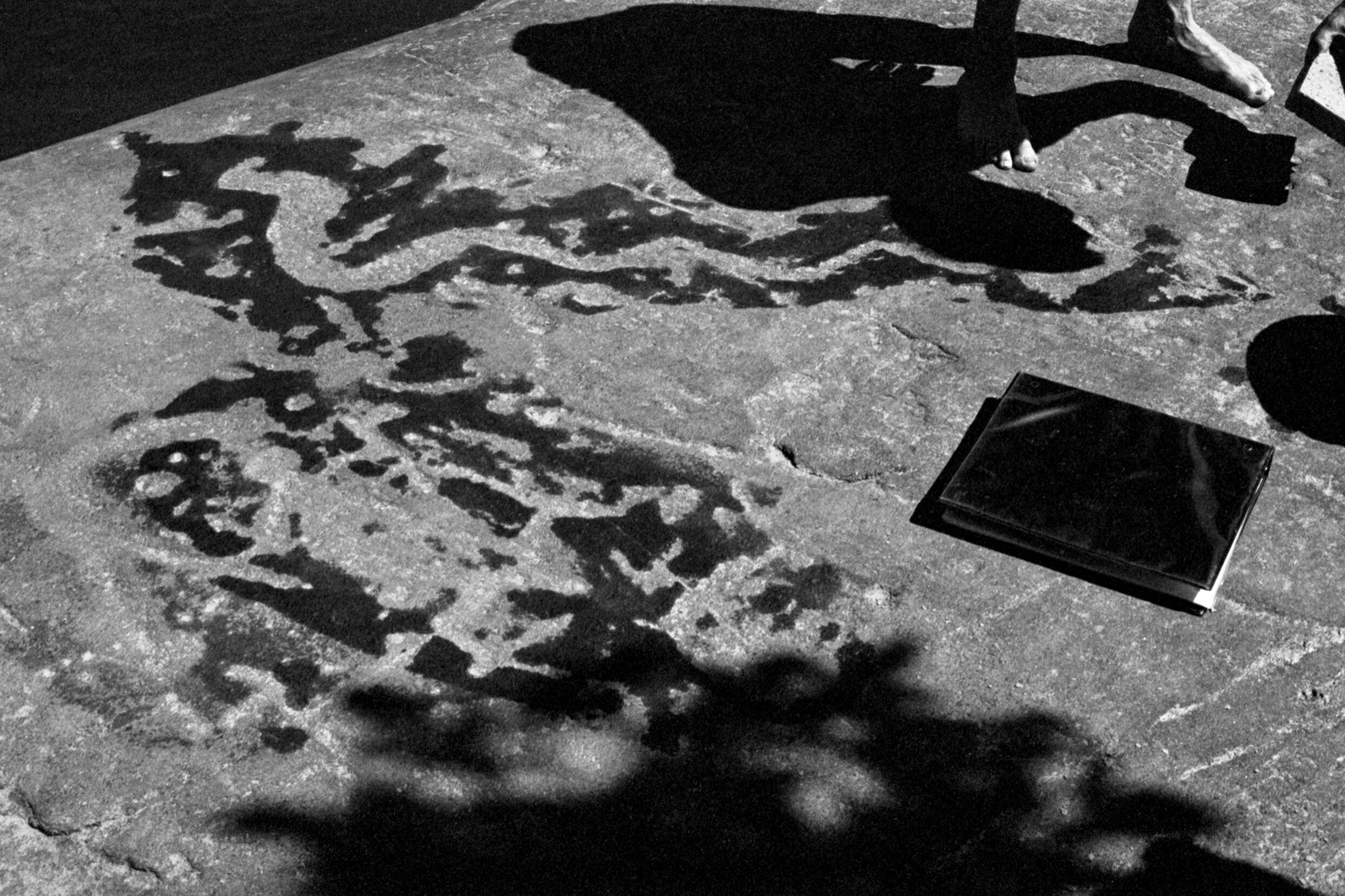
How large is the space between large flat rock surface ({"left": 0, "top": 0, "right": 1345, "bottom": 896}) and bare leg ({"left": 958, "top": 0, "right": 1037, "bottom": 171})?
87mm

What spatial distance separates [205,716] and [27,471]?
0.80 meters

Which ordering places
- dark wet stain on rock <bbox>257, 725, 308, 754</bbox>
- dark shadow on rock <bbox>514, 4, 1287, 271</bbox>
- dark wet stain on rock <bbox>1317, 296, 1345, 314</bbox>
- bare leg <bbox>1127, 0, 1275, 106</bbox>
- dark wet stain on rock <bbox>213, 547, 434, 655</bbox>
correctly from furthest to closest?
bare leg <bbox>1127, 0, 1275, 106</bbox> < dark shadow on rock <bbox>514, 4, 1287, 271</bbox> < dark wet stain on rock <bbox>1317, 296, 1345, 314</bbox> < dark wet stain on rock <bbox>213, 547, 434, 655</bbox> < dark wet stain on rock <bbox>257, 725, 308, 754</bbox>

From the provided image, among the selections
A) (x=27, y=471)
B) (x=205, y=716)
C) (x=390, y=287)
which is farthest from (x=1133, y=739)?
(x=27, y=471)

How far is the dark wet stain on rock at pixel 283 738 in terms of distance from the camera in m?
2.12

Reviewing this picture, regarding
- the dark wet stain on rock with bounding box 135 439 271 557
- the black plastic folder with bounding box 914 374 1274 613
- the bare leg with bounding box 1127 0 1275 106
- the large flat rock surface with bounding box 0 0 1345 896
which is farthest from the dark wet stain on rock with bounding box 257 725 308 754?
the bare leg with bounding box 1127 0 1275 106

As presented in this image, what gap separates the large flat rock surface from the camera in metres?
2.02

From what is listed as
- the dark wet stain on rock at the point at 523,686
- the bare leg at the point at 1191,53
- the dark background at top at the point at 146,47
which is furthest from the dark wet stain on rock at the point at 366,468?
the dark background at top at the point at 146,47

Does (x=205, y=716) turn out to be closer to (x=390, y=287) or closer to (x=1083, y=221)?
(x=390, y=287)

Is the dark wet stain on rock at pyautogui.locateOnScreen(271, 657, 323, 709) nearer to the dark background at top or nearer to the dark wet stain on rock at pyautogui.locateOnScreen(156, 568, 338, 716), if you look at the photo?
the dark wet stain on rock at pyautogui.locateOnScreen(156, 568, 338, 716)

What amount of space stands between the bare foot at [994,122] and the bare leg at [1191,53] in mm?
582

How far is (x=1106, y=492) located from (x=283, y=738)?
1457 mm

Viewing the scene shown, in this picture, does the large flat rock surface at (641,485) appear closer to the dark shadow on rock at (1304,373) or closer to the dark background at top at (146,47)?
the dark shadow on rock at (1304,373)

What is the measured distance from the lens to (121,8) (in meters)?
6.13

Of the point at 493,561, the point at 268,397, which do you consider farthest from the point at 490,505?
the point at 268,397
